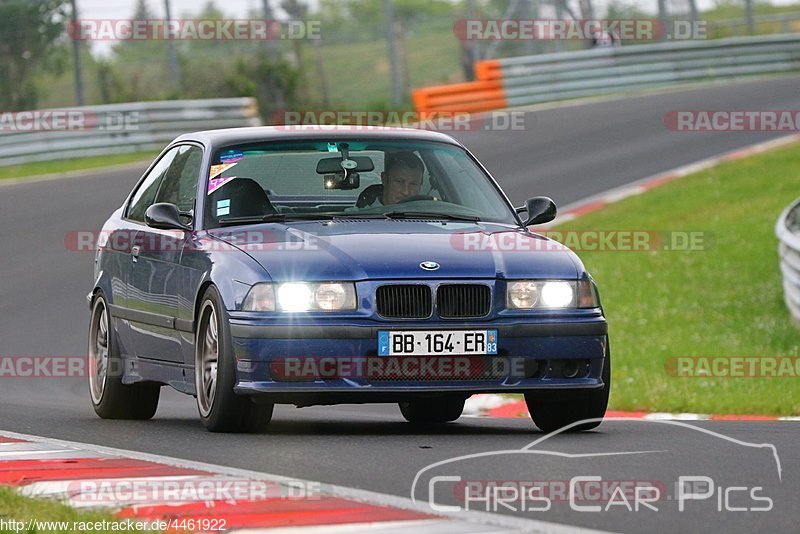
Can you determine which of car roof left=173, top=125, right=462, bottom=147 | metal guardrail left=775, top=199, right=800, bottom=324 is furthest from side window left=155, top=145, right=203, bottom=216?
metal guardrail left=775, top=199, right=800, bottom=324

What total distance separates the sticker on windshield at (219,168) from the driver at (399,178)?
2.50 ft

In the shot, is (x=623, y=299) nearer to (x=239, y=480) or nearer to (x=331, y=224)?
(x=331, y=224)

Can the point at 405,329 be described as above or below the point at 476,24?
below

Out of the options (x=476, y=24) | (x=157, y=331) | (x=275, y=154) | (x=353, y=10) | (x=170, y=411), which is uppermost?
(x=353, y=10)

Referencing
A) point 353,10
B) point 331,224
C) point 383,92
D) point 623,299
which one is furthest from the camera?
point 353,10

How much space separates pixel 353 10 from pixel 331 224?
9974cm

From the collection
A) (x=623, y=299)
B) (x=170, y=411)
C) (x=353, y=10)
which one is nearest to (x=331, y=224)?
(x=170, y=411)

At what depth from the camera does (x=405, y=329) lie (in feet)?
25.6

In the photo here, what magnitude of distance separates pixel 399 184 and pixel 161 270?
132 cm

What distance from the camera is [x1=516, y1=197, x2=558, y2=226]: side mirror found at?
9117 mm

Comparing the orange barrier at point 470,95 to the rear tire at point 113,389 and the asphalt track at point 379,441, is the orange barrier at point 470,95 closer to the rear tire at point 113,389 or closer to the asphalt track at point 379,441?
the asphalt track at point 379,441

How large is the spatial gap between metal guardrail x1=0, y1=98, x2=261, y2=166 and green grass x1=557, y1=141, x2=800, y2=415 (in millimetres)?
8153

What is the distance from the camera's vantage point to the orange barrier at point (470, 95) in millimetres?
29453

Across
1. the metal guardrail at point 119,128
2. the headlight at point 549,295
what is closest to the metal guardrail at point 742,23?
the metal guardrail at point 119,128
